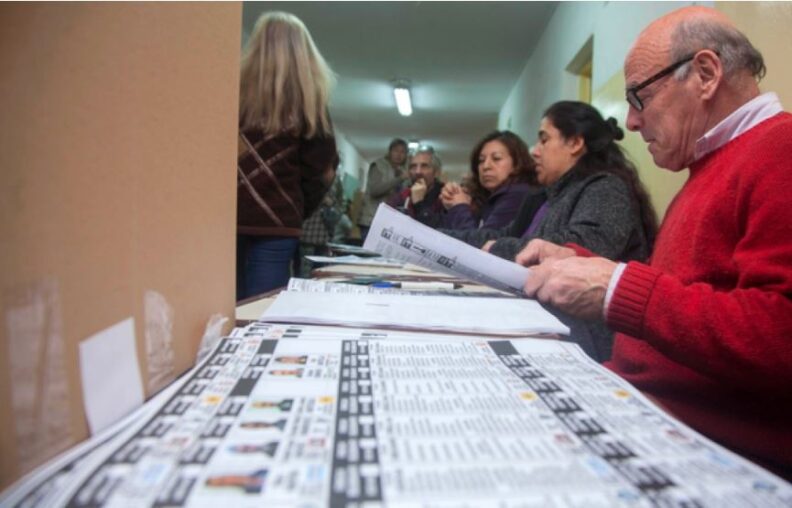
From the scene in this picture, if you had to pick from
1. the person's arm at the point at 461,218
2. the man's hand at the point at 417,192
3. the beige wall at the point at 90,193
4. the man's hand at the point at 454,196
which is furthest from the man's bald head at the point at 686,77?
the man's hand at the point at 417,192

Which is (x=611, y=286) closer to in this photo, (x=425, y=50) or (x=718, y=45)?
(x=718, y=45)

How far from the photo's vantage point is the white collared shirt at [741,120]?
0.70 metres

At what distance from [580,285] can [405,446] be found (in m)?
0.40

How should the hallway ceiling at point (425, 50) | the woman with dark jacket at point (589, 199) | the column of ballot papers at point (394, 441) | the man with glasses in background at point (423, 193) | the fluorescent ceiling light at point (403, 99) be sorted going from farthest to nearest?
the fluorescent ceiling light at point (403, 99) → the hallway ceiling at point (425, 50) → the man with glasses in background at point (423, 193) → the woman with dark jacket at point (589, 199) → the column of ballot papers at point (394, 441)

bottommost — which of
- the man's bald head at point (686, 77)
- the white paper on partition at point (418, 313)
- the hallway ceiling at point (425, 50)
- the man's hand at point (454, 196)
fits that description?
the white paper on partition at point (418, 313)

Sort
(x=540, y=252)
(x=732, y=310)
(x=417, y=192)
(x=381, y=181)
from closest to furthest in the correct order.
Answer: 1. (x=732, y=310)
2. (x=540, y=252)
3. (x=417, y=192)
4. (x=381, y=181)

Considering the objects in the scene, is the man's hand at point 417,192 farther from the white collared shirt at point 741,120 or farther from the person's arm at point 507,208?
the white collared shirt at point 741,120

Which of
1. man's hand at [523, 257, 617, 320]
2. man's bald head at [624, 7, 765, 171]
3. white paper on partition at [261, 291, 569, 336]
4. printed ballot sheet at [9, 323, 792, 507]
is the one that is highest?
man's bald head at [624, 7, 765, 171]

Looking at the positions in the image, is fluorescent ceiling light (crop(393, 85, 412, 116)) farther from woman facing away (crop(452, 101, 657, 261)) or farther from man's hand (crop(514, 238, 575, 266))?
Result: man's hand (crop(514, 238, 575, 266))

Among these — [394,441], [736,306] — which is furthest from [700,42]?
[394,441]

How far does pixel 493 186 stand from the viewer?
7.93 feet

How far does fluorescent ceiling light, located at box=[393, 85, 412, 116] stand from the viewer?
5228 mm

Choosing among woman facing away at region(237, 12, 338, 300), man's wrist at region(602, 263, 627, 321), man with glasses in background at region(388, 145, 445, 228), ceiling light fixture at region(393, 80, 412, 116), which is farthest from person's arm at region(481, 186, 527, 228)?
ceiling light fixture at region(393, 80, 412, 116)

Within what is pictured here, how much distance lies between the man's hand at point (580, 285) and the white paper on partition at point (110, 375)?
48 centimetres
